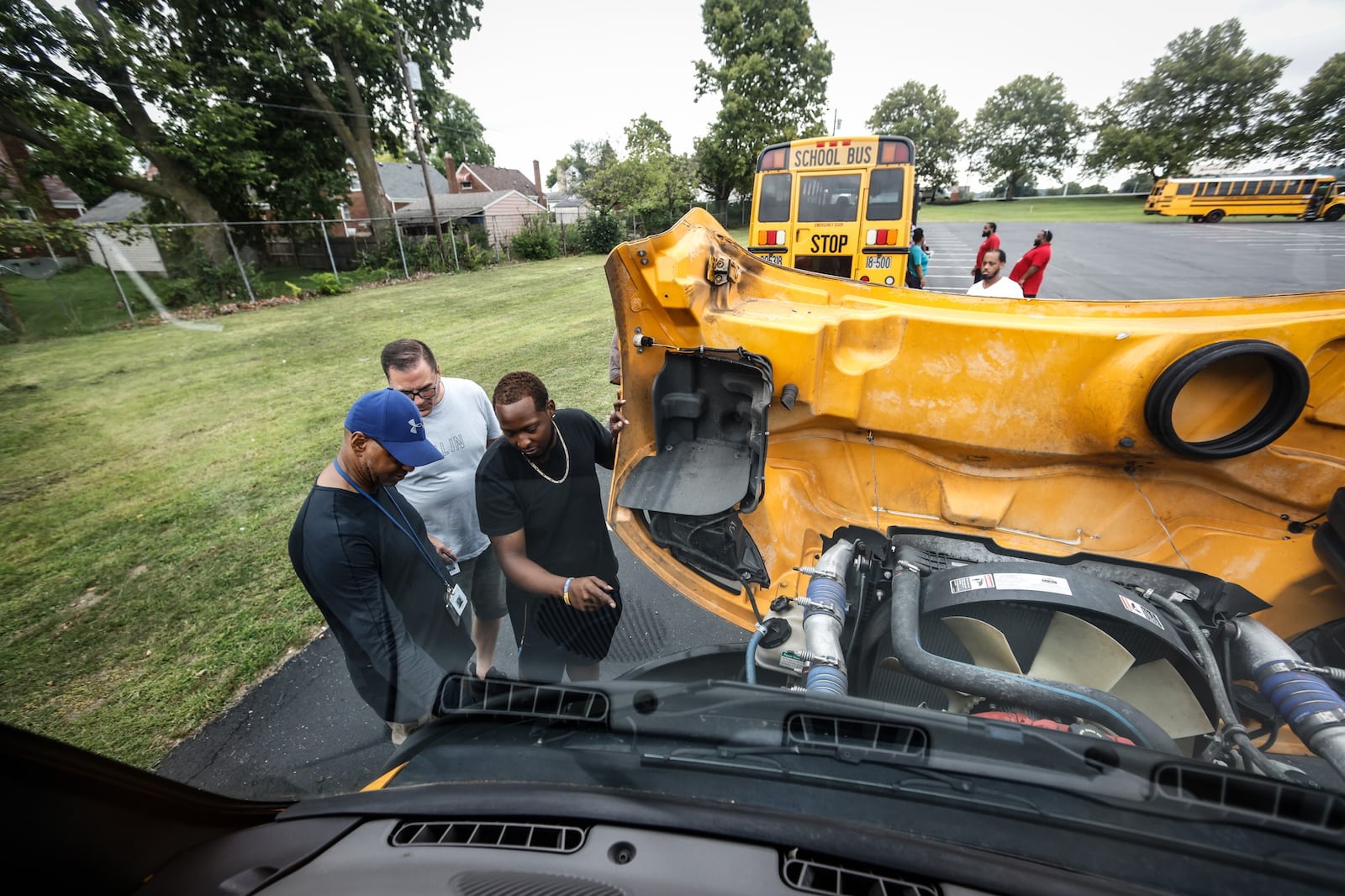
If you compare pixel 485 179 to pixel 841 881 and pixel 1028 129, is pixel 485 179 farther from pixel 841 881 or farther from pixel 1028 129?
pixel 841 881

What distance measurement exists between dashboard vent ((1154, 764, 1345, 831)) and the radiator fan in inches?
18.0

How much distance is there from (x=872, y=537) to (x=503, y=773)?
167 centimetres

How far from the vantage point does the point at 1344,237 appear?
3.53m

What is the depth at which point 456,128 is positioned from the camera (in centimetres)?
2319

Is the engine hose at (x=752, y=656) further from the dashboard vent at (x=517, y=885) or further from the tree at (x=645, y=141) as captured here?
the tree at (x=645, y=141)

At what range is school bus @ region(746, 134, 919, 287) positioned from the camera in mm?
7531

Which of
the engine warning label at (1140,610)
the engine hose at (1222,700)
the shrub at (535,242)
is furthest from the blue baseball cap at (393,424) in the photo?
the shrub at (535,242)

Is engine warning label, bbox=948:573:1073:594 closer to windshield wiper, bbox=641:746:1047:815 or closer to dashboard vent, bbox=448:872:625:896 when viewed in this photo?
windshield wiper, bbox=641:746:1047:815

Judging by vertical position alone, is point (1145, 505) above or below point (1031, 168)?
below

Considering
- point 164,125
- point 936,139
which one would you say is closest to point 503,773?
point 936,139

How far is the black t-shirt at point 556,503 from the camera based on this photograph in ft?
6.71

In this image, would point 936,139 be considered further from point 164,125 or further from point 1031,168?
point 164,125

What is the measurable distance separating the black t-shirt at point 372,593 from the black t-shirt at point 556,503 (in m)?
0.34

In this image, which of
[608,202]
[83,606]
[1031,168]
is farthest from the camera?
[608,202]
